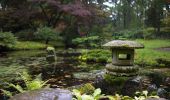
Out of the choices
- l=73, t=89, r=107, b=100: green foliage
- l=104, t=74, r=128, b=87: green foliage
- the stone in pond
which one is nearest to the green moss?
l=104, t=74, r=128, b=87: green foliage

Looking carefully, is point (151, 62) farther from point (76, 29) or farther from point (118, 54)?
point (76, 29)

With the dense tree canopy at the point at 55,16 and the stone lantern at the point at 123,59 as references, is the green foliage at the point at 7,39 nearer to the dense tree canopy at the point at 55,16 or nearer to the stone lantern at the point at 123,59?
the dense tree canopy at the point at 55,16

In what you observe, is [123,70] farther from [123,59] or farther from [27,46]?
[27,46]

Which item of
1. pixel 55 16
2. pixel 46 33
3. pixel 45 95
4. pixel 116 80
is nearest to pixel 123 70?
pixel 116 80

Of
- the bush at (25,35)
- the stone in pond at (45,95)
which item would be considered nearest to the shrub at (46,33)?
the bush at (25,35)

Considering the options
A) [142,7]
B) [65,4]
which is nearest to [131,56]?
[65,4]

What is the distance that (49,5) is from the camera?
35.3 metres

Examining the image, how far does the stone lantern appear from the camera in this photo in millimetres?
11188

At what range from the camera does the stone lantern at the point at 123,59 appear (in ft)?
36.7

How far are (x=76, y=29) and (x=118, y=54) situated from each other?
26.0 m

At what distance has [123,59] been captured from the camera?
1159 centimetres

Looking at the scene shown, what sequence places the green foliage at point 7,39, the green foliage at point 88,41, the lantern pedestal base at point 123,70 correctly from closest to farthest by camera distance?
the lantern pedestal base at point 123,70
the green foliage at point 7,39
the green foliage at point 88,41

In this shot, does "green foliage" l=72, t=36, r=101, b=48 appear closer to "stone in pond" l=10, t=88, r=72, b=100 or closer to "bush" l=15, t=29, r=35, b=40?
Answer: "bush" l=15, t=29, r=35, b=40

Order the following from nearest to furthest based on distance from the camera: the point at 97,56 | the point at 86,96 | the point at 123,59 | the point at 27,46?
the point at 86,96
the point at 123,59
the point at 97,56
the point at 27,46
